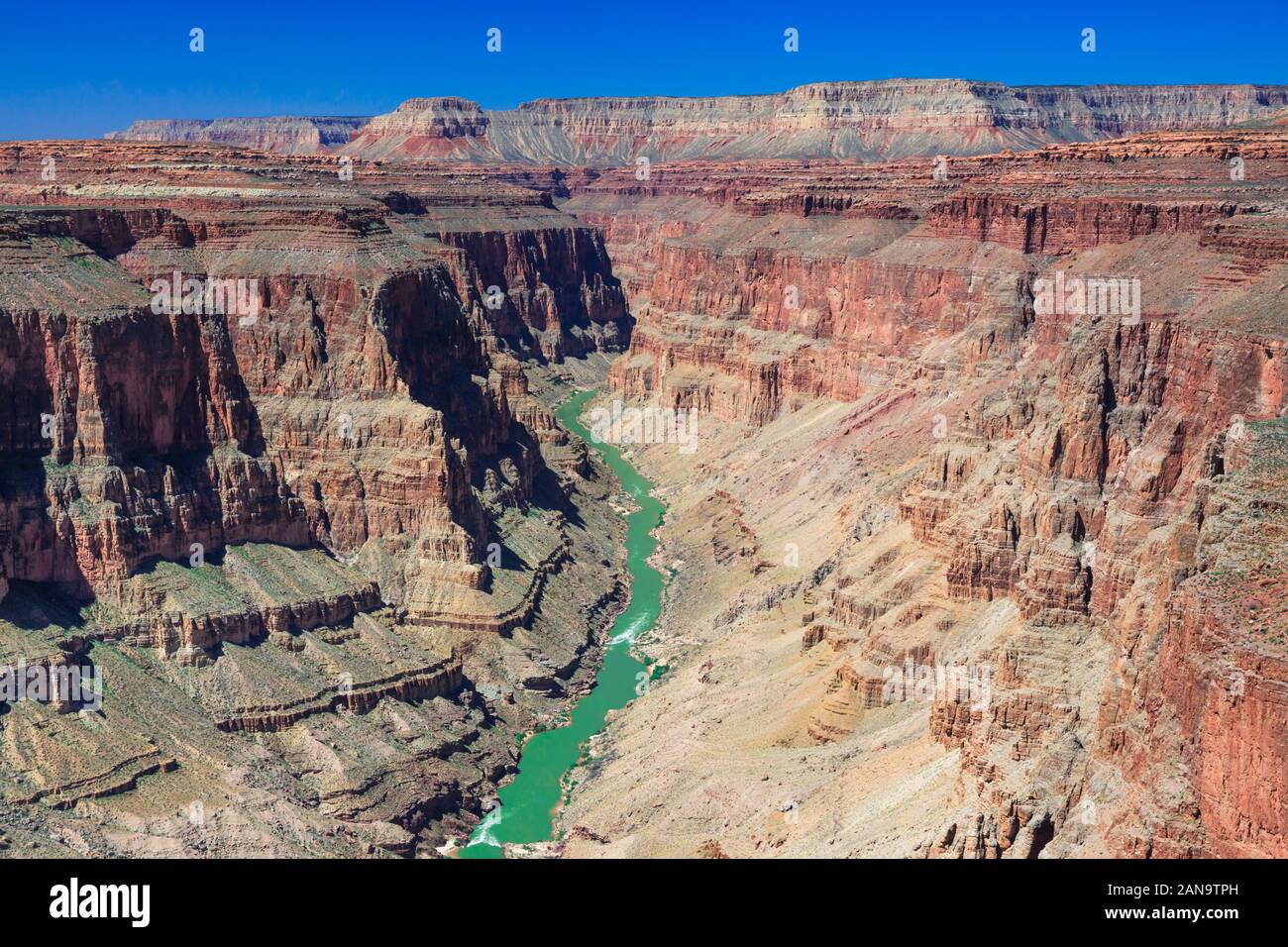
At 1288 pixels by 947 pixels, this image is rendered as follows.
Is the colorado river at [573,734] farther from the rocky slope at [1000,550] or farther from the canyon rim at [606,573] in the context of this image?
the rocky slope at [1000,550]

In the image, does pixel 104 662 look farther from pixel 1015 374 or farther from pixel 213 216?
pixel 1015 374

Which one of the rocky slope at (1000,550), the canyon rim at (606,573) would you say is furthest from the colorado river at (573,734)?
the rocky slope at (1000,550)

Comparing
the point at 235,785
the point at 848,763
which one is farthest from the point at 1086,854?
the point at 235,785

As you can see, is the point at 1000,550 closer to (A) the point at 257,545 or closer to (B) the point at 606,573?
(A) the point at 257,545

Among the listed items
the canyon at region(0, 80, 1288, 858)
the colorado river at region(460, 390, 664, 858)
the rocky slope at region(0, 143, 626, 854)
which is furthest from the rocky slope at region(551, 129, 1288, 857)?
the rocky slope at region(0, 143, 626, 854)

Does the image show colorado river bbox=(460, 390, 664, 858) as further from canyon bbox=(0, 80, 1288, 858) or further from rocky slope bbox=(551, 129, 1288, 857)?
rocky slope bbox=(551, 129, 1288, 857)

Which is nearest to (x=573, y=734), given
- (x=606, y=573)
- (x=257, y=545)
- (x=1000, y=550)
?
(x=257, y=545)
